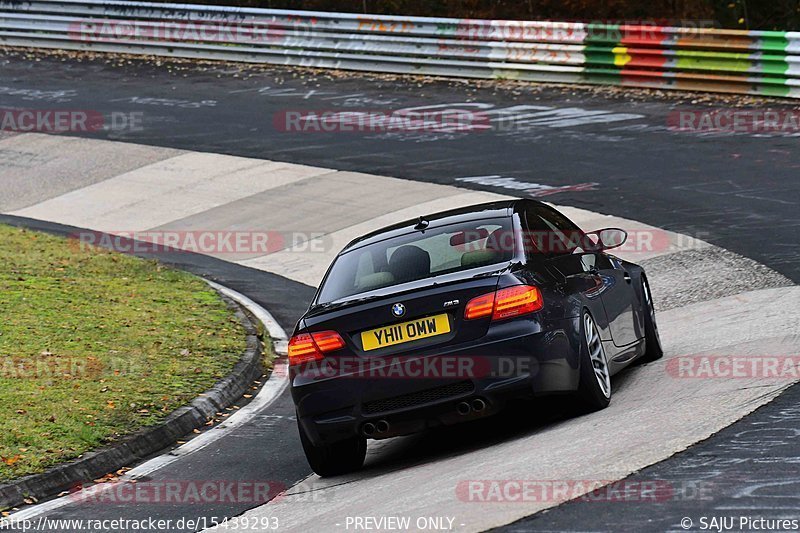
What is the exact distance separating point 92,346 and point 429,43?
Result: 16251mm

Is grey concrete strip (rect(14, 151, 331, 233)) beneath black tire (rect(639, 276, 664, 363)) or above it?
beneath

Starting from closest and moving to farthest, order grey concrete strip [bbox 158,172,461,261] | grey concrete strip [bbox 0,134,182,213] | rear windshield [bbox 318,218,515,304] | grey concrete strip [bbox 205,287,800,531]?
grey concrete strip [bbox 205,287,800,531], rear windshield [bbox 318,218,515,304], grey concrete strip [bbox 158,172,461,261], grey concrete strip [bbox 0,134,182,213]

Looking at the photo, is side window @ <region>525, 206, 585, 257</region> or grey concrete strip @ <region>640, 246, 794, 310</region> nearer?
side window @ <region>525, 206, 585, 257</region>

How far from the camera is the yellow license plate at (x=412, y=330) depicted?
775 centimetres

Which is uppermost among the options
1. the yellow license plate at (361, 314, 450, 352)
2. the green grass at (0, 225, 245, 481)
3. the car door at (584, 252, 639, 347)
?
the yellow license plate at (361, 314, 450, 352)

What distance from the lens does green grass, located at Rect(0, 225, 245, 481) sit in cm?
912

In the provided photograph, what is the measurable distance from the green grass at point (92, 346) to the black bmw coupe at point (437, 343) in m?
1.90

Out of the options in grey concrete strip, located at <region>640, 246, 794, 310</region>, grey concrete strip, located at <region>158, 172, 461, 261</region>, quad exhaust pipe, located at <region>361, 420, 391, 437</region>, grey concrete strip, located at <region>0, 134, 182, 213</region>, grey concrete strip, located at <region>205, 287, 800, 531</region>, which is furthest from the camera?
grey concrete strip, located at <region>0, 134, 182, 213</region>

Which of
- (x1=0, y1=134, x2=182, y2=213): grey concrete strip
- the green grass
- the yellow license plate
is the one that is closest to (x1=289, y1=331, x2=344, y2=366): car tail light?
the yellow license plate

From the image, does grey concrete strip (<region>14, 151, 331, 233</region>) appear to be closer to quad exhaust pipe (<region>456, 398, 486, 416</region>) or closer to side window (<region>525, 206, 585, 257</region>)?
side window (<region>525, 206, 585, 257</region>)

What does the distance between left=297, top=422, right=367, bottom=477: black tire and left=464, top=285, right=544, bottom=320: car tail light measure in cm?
112

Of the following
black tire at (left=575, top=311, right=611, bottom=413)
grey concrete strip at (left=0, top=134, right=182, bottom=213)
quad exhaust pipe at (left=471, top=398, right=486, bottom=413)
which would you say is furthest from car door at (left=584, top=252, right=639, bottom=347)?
grey concrete strip at (left=0, top=134, right=182, bottom=213)

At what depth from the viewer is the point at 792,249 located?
43.6 feet

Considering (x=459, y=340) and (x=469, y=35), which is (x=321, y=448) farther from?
(x=469, y=35)
